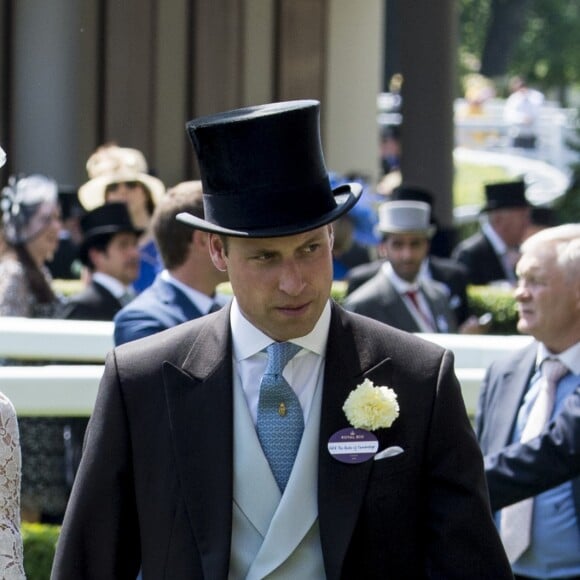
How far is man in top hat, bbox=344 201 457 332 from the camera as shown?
8633mm

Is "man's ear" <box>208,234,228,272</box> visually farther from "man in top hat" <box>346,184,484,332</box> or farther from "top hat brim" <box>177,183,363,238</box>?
"man in top hat" <box>346,184,484,332</box>

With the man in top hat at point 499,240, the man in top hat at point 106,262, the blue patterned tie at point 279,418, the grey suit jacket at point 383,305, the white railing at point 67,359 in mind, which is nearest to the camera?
the blue patterned tie at point 279,418

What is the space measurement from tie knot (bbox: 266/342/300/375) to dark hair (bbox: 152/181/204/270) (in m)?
2.25

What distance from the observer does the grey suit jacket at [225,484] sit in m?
3.50

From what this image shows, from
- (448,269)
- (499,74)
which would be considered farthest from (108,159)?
(499,74)

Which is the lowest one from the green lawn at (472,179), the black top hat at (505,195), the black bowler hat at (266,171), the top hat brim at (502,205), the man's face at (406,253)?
the green lawn at (472,179)

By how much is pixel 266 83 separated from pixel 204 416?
1441 cm

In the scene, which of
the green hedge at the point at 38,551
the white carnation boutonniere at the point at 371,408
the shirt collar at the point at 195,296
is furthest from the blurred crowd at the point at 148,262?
the white carnation boutonniere at the point at 371,408

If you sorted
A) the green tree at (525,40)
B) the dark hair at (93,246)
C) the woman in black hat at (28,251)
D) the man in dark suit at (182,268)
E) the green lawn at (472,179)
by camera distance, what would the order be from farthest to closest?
the green tree at (525,40) → the green lawn at (472,179) → the dark hair at (93,246) → the woman in black hat at (28,251) → the man in dark suit at (182,268)

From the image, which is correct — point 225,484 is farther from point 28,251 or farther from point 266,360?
point 28,251

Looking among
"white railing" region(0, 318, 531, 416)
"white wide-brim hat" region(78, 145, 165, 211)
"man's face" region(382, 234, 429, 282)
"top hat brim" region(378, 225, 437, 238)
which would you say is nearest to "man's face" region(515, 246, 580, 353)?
"white railing" region(0, 318, 531, 416)

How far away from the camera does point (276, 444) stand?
3594 mm

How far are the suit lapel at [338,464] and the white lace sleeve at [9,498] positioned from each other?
0.66 metres

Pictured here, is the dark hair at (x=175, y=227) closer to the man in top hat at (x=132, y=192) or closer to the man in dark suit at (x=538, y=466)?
the man in dark suit at (x=538, y=466)
